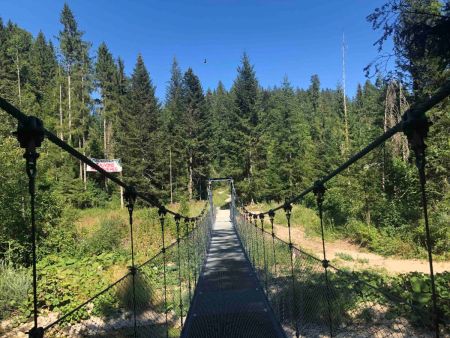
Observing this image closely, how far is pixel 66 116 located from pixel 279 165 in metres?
14.7

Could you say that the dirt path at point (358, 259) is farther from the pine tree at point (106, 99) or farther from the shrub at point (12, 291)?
the pine tree at point (106, 99)

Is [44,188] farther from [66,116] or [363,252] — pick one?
[66,116]

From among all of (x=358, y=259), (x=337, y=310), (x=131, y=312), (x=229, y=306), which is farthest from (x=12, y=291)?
(x=358, y=259)

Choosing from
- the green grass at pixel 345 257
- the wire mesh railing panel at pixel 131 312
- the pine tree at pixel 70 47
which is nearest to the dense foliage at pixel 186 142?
the pine tree at pixel 70 47

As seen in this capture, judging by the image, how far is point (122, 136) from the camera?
27.0 metres

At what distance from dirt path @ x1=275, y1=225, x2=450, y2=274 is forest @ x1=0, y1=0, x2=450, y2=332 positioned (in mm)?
489

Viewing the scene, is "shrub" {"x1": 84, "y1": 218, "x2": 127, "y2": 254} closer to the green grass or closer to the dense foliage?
the dense foliage

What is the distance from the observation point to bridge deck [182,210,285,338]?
161 inches

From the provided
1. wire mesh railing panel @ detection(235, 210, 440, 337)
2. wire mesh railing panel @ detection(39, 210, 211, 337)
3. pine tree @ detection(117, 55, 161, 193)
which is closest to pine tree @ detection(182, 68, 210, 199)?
pine tree @ detection(117, 55, 161, 193)

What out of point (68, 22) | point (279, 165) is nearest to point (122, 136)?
point (68, 22)

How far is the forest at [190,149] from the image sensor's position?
9.02m

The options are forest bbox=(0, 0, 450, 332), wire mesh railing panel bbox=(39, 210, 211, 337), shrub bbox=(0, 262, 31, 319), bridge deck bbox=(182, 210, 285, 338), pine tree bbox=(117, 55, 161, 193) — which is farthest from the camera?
pine tree bbox=(117, 55, 161, 193)

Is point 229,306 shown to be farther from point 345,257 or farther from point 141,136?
point 141,136

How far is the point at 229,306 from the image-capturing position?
507 cm
